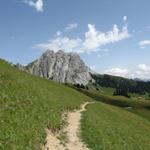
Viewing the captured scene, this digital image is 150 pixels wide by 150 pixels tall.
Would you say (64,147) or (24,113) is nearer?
(64,147)

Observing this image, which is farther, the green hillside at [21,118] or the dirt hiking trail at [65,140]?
the dirt hiking trail at [65,140]

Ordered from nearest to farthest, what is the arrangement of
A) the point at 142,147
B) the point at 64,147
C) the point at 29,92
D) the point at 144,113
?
the point at 64,147, the point at 142,147, the point at 29,92, the point at 144,113

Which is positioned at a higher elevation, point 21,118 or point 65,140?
point 21,118

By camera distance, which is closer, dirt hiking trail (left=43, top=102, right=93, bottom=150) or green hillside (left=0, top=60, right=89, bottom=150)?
green hillside (left=0, top=60, right=89, bottom=150)

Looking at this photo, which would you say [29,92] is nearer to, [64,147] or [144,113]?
[64,147]

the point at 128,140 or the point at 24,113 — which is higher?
the point at 24,113

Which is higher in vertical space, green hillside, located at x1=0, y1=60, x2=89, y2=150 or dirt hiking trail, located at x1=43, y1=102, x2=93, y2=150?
green hillside, located at x1=0, y1=60, x2=89, y2=150

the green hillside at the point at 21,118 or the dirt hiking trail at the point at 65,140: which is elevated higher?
the green hillside at the point at 21,118

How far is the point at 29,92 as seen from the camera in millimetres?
42844

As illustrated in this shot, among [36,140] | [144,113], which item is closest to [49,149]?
[36,140]

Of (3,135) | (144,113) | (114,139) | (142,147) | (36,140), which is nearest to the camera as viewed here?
(3,135)

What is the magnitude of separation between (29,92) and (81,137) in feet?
46.5

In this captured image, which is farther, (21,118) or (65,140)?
(65,140)

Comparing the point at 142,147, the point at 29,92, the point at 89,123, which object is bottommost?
the point at 142,147
